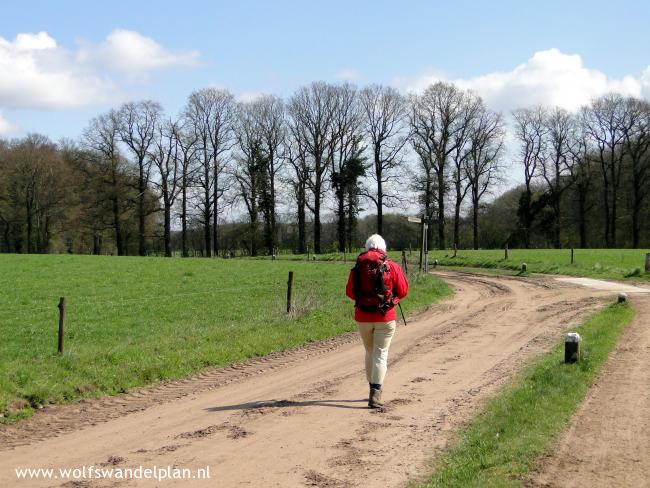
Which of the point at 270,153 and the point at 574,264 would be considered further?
the point at 270,153

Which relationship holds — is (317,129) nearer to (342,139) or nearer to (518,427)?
(342,139)

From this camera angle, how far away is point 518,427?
679cm

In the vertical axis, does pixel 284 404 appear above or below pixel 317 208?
below

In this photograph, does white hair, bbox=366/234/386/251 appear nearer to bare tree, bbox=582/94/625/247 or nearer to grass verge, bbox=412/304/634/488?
grass verge, bbox=412/304/634/488

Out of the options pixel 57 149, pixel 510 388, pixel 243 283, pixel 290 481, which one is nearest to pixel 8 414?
pixel 290 481

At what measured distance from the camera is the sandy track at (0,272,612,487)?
605cm

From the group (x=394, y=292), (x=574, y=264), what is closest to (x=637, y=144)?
(x=574, y=264)

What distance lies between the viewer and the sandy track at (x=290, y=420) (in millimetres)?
6051

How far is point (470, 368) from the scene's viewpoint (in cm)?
1056

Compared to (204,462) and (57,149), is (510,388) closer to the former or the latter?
(204,462)

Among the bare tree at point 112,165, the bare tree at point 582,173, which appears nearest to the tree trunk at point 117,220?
the bare tree at point 112,165

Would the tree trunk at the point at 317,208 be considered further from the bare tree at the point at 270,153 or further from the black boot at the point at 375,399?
the black boot at the point at 375,399

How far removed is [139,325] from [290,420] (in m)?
8.82

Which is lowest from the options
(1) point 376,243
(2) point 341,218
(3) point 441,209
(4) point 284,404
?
(4) point 284,404
